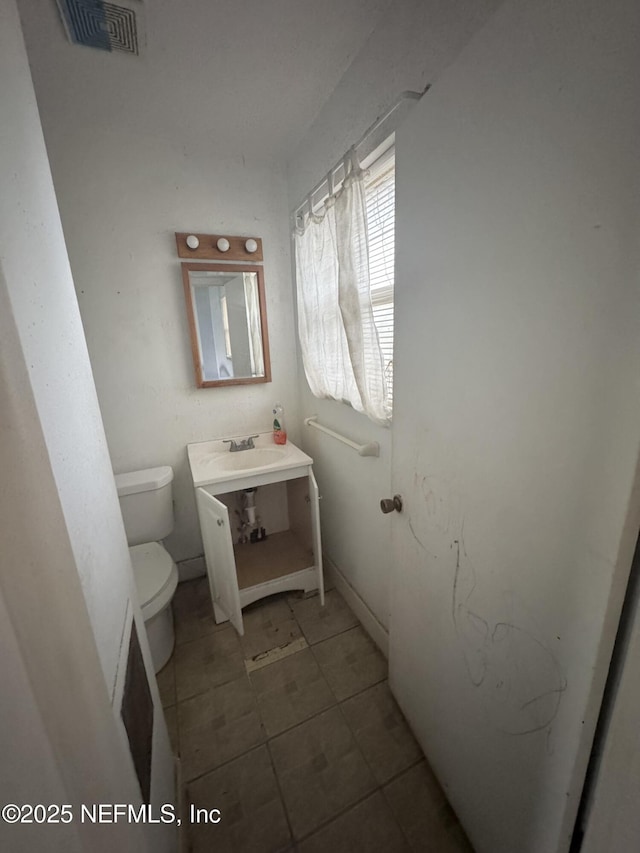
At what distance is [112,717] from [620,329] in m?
1.01

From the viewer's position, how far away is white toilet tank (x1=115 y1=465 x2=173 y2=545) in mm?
1583

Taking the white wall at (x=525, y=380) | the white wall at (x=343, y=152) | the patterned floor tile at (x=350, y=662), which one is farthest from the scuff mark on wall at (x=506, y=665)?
the patterned floor tile at (x=350, y=662)

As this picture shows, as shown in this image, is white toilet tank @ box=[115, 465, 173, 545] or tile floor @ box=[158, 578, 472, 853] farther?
white toilet tank @ box=[115, 465, 173, 545]

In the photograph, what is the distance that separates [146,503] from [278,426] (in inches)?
32.4

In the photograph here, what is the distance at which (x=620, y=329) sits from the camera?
0.45m

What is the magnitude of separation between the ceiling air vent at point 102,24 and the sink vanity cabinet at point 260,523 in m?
1.57

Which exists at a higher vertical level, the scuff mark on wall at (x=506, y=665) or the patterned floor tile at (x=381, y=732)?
the scuff mark on wall at (x=506, y=665)

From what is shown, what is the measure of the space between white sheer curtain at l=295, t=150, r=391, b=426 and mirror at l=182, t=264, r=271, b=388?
13.1 inches

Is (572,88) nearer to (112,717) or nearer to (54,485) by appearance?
(54,485)

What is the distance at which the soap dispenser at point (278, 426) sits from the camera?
195 centimetres

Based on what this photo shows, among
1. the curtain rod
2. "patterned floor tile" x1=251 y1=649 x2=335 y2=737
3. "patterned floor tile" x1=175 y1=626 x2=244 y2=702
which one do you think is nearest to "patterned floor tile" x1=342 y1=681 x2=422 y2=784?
"patterned floor tile" x1=251 y1=649 x2=335 y2=737

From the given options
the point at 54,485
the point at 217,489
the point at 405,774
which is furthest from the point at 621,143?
the point at 405,774

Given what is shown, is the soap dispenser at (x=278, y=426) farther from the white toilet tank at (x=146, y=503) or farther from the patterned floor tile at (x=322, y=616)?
the patterned floor tile at (x=322, y=616)

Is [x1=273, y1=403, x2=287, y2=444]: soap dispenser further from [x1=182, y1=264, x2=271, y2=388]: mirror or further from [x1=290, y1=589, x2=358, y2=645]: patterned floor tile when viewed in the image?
[x1=290, y1=589, x2=358, y2=645]: patterned floor tile
